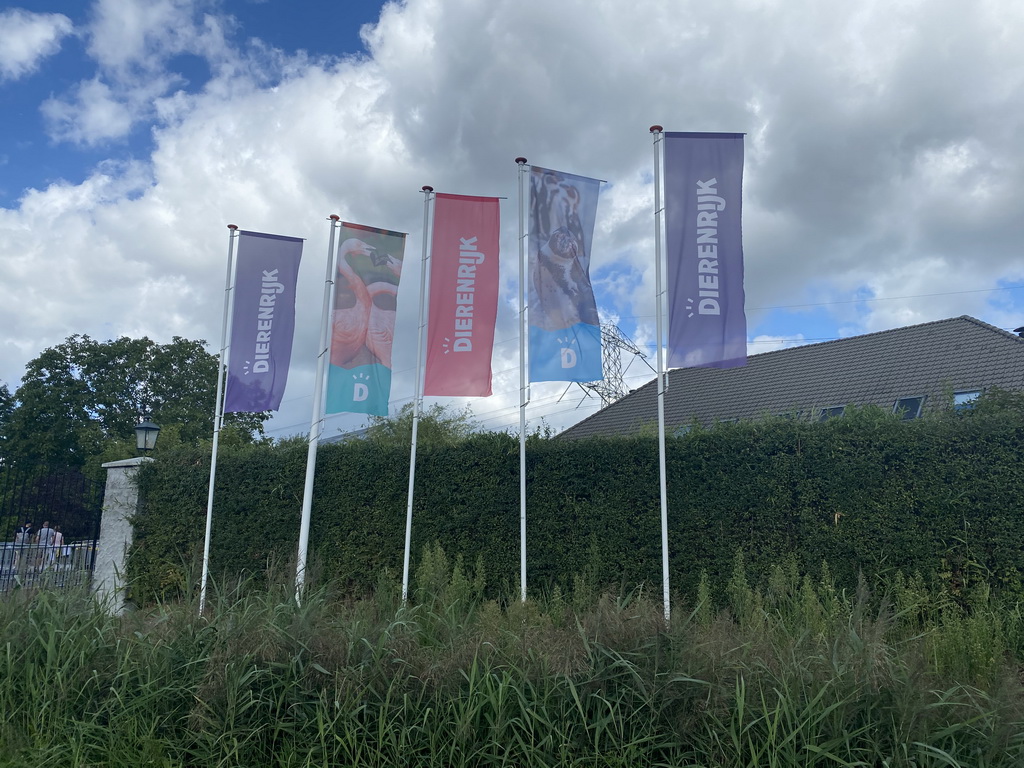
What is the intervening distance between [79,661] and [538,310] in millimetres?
5457

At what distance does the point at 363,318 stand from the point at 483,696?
22.3 feet

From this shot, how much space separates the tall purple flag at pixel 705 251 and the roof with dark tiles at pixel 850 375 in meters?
7.97

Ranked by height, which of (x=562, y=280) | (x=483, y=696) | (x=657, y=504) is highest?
(x=562, y=280)

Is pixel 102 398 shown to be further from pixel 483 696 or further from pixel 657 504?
pixel 483 696

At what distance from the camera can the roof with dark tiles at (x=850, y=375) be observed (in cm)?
1697

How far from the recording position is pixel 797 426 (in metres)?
7.48

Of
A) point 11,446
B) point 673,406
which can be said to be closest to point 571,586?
point 673,406

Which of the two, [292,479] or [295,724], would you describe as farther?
[292,479]

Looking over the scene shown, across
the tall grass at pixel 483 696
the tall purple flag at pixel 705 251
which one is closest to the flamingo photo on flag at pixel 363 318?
the tall purple flag at pixel 705 251

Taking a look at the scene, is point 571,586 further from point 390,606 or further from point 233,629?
point 233,629

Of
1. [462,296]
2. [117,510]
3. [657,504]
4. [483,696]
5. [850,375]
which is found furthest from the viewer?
[850,375]

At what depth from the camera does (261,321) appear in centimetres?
1012

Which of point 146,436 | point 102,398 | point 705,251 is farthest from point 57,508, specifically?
point 102,398

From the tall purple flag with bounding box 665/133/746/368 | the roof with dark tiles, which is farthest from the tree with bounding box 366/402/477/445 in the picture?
the tall purple flag with bounding box 665/133/746/368
